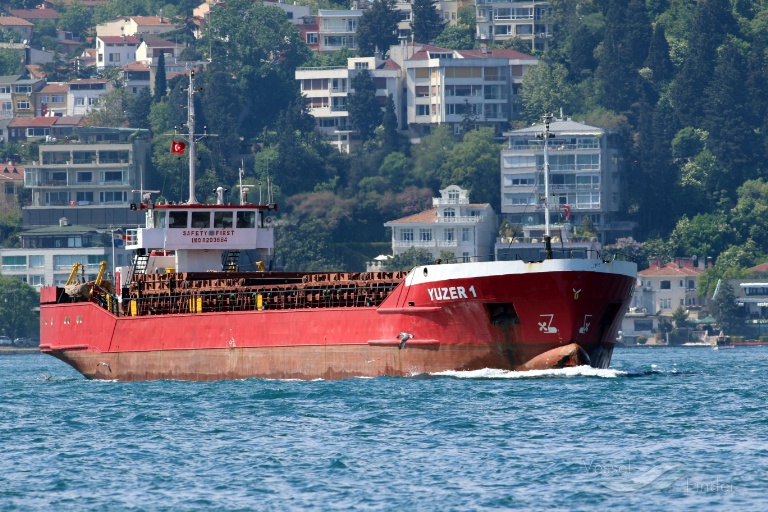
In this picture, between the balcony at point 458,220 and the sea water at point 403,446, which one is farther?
the balcony at point 458,220

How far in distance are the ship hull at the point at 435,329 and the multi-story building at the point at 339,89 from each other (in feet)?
416

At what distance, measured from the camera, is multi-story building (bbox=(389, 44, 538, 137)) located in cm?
18212

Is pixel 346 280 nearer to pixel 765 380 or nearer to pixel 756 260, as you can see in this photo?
pixel 765 380

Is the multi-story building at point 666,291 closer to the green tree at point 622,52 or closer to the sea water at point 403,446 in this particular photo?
the green tree at point 622,52

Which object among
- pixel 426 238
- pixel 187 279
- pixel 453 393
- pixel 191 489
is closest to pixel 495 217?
pixel 426 238

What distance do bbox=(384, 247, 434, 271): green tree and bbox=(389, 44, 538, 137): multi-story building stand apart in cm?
3474

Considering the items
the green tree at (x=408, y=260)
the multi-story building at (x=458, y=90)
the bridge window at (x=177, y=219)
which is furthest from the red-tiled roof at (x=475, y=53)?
the bridge window at (x=177, y=219)

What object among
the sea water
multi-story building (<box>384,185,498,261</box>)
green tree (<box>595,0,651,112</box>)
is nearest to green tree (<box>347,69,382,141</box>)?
green tree (<box>595,0,651,112</box>)

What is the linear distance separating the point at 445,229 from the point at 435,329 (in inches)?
3924

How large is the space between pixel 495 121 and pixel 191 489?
151 meters

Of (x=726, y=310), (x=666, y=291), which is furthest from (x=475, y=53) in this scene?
(x=726, y=310)

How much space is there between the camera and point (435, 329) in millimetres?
53000

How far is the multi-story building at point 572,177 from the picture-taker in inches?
6388

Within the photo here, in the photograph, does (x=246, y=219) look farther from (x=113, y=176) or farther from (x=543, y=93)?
(x=543, y=93)
